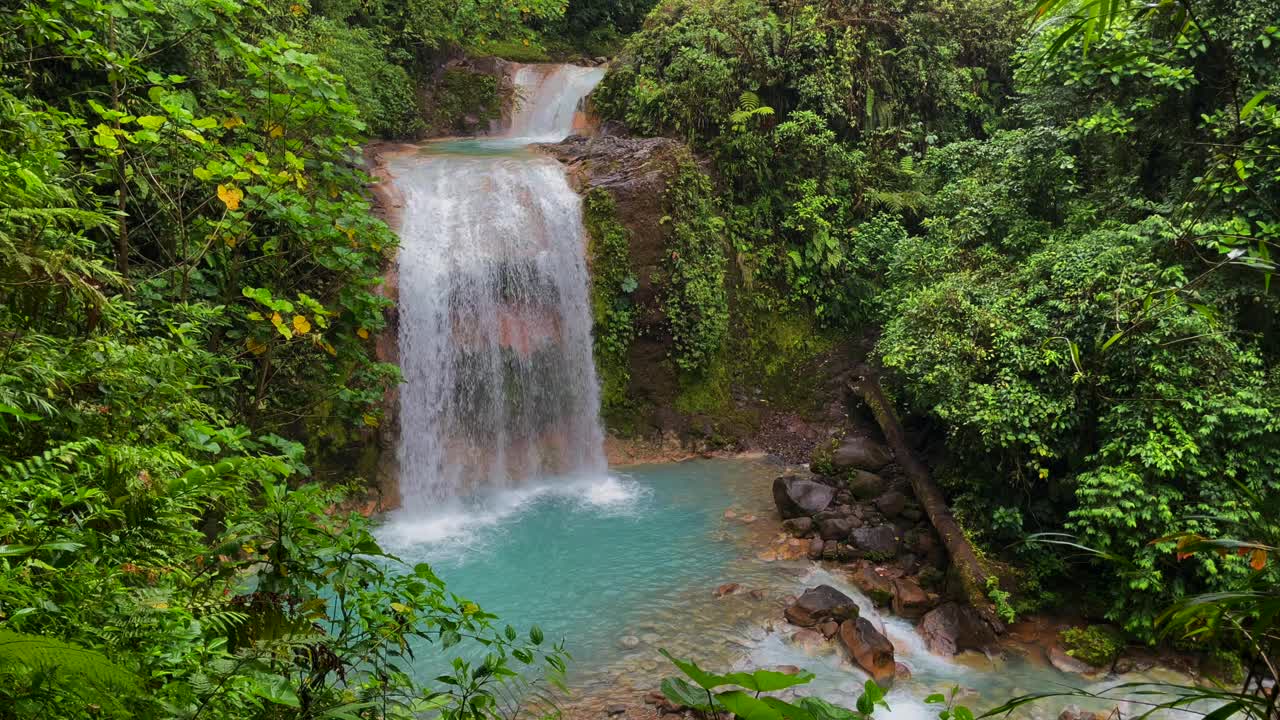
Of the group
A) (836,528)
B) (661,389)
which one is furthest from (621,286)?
(836,528)

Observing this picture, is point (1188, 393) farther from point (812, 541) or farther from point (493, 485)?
point (493, 485)

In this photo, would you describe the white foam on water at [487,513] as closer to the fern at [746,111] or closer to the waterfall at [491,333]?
the waterfall at [491,333]

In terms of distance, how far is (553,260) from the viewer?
11.3 meters

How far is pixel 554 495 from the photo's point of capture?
10344 mm

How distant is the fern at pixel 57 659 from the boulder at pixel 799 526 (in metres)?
7.99

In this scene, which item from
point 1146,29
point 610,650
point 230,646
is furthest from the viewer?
point 1146,29

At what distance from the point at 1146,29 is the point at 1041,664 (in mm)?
7261

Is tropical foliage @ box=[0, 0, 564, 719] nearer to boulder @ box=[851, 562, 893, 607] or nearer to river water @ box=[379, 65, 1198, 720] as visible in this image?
river water @ box=[379, 65, 1198, 720]

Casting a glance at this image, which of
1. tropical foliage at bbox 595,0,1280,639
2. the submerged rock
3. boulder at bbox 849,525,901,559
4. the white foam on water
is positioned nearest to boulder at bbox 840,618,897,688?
the submerged rock

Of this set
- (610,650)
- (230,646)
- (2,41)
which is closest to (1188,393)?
(610,650)

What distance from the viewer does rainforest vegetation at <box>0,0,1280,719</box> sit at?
2.29m

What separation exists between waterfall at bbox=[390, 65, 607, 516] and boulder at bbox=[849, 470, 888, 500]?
3.96 m

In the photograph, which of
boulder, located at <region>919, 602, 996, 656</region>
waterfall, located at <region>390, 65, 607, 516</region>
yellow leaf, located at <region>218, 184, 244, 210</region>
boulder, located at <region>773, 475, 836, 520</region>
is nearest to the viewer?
yellow leaf, located at <region>218, 184, 244, 210</region>

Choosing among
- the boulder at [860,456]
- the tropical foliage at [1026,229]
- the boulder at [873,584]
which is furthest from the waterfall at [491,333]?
the boulder at [873,584]
